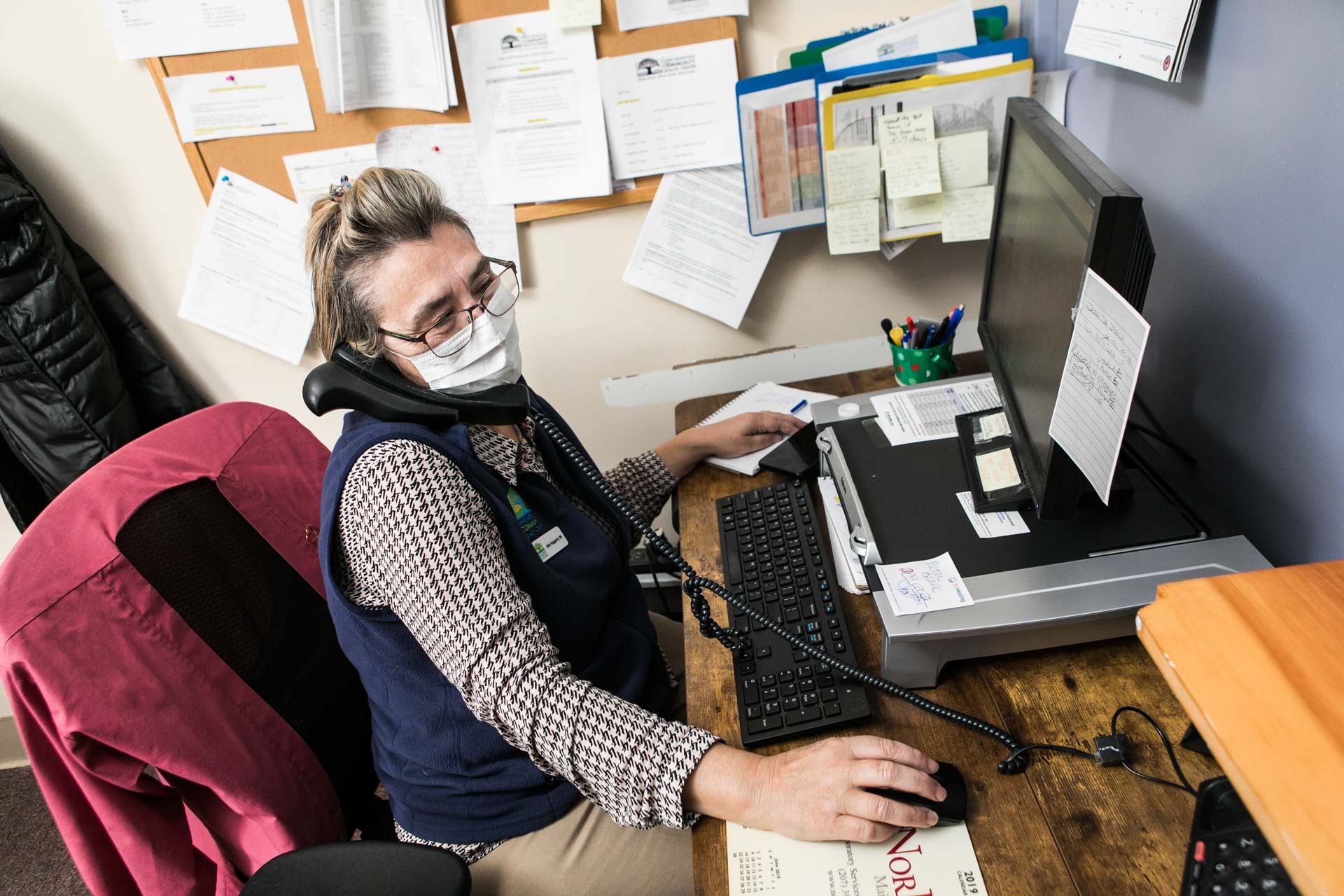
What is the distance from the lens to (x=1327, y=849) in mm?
359

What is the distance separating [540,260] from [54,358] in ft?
3.01

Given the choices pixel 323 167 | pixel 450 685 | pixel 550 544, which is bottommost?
pixel 450 685

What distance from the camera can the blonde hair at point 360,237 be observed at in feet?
3.28

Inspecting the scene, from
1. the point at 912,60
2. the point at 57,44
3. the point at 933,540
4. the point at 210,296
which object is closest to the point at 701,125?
the point at 912,60

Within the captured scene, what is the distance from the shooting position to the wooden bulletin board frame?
1.43m

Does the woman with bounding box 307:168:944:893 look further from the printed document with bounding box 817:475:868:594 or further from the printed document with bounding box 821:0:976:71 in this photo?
the printed document with bounding box 821:0:976:71

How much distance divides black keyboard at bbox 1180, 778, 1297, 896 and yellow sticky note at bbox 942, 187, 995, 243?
1061 millimetres

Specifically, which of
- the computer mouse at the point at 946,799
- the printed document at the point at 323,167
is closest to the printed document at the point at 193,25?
the printed document at the point at 323,167

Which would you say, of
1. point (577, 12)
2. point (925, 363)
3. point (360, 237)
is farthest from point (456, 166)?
point (925, 363)

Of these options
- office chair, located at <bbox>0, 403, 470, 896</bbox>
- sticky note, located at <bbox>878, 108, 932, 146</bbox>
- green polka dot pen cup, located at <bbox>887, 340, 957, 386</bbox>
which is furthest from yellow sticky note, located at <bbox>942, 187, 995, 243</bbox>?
office chair, located at <bbox>0, 403, 470, 896</bbox>

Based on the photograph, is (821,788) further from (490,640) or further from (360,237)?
(360,237)

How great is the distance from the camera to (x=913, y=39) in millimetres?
1385

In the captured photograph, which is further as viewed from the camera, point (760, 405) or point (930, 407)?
point (760, 405)

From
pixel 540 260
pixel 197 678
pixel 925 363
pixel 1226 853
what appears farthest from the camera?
pixel 540 260
